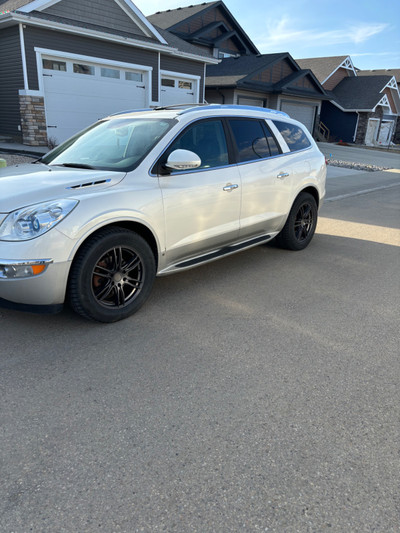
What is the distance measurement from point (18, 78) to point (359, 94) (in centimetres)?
3144

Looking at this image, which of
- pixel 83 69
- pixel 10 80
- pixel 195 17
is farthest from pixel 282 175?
pixel 195 17

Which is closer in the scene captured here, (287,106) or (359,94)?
(287,106)

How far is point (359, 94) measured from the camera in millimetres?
37281

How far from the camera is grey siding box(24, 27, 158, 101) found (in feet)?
45.3

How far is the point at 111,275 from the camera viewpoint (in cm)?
371

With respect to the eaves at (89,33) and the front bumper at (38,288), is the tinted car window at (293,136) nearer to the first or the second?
the front bumper at (38,288)

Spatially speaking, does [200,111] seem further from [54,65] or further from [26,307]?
[54,65]

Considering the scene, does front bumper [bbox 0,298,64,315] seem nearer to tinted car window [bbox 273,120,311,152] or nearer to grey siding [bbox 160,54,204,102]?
tinted car window [bbox 273,120,311,152]

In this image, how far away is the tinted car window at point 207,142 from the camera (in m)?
4.30

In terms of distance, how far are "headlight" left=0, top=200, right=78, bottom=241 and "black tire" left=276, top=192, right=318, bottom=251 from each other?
3354 mm

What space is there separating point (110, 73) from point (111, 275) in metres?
14.8

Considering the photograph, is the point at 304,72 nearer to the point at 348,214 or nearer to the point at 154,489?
the point at 348,214

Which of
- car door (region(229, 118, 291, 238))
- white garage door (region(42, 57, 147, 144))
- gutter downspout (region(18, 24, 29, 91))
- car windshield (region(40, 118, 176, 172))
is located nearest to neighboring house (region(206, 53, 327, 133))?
white garage door (region(42, 57, 147, 144))

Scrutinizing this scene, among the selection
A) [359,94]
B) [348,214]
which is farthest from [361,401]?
[359,94]
